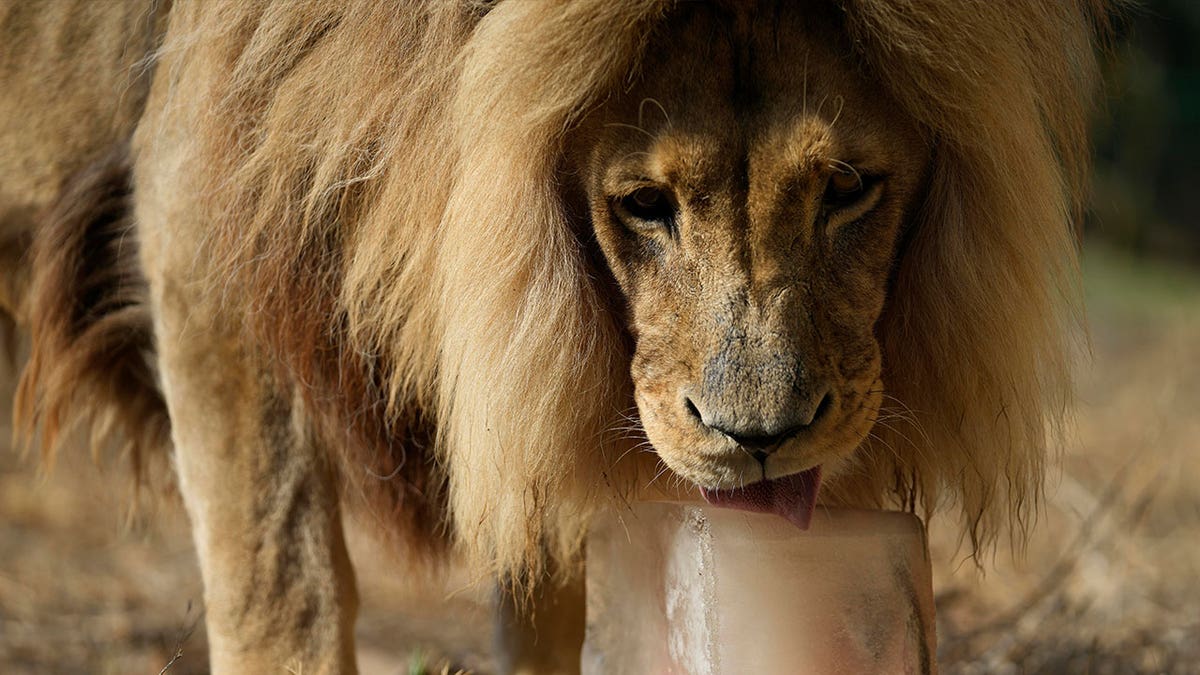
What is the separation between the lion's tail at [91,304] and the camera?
2150 mm

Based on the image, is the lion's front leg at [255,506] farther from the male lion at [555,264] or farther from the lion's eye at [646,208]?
the lion's eye at [646,208]

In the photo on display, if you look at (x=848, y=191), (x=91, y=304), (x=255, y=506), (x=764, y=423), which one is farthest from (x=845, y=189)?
(x=91, y=304)

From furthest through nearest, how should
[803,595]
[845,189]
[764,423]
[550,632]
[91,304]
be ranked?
[550,632]
[91,304]
[803,595]
[845,189]
[764,423]

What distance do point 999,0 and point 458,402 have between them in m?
0.78

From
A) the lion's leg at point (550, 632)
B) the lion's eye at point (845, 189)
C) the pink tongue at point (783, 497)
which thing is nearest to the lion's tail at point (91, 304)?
the lion's leg at point (550, 632)

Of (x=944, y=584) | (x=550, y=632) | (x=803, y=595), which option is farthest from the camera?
(x=944, y=584)

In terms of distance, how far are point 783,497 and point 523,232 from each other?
44cm

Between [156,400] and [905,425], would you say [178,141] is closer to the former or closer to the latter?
[156,400]

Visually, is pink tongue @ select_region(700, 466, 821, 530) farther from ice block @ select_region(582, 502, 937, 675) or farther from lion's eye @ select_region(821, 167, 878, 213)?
lion's eye @ select_region(821, 167, 878, 213)

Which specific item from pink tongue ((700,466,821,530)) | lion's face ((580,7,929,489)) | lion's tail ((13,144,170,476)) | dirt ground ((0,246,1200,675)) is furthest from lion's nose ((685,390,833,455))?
lion's tail ((13,144,170,476))

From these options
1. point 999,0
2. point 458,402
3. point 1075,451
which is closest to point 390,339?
point 458,402

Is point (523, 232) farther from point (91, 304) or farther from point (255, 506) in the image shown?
point (91, 304)

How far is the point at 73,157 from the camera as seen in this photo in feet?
7.45

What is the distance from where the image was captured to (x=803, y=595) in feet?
5.69
